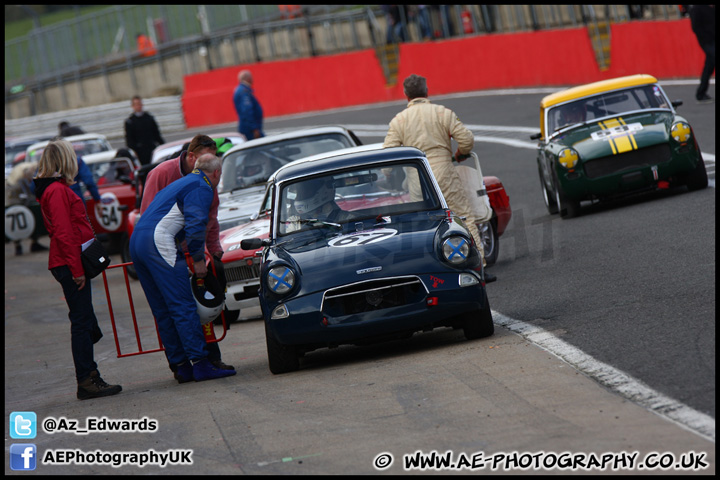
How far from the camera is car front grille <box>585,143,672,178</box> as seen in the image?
488 inches

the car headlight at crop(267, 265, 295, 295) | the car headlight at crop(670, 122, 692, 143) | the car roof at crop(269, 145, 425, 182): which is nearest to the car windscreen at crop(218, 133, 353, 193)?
the car roof at crop(269, 145, 425, 182)

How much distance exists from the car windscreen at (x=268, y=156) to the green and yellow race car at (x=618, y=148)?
2.67 m

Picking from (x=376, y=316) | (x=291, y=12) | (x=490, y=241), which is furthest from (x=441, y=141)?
(x=291, y=12)

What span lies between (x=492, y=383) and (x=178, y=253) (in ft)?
8.43

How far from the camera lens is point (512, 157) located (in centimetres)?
1916

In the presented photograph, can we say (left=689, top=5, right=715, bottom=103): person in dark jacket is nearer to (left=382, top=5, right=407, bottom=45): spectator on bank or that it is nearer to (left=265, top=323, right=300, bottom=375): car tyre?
(left=265, top=323, right=300, bottom=375): car tyre

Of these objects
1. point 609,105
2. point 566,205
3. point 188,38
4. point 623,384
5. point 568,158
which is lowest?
point 566,205

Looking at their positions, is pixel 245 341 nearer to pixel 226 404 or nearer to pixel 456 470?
pixel 226 404

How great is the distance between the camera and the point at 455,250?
7.54m

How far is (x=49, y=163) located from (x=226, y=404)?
2299 mm

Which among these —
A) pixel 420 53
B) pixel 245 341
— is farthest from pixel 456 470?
pixel 420 53

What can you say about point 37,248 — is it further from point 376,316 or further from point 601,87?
point 376,316

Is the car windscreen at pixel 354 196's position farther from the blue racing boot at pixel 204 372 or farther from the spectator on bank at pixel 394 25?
the spectator on bank at pixel 394 25

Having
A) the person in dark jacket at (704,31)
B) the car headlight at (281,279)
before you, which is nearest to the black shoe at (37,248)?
the person in dark jacket at (704,31)
